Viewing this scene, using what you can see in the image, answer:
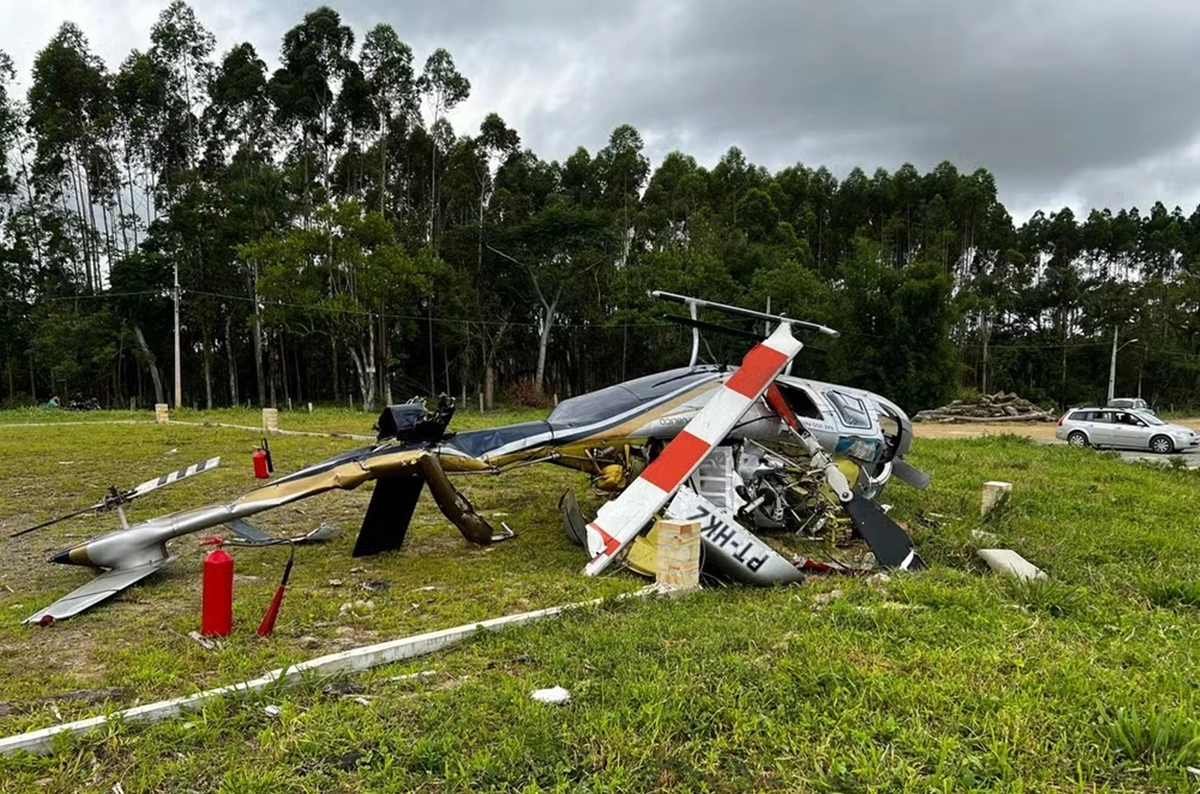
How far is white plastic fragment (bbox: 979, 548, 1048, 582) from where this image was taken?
5805 mm

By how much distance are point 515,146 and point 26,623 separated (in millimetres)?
48397

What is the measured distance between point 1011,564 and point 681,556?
3.05m

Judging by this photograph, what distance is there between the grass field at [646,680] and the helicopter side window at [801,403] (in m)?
2.04

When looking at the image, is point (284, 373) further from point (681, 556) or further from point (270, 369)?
point (681, 556)

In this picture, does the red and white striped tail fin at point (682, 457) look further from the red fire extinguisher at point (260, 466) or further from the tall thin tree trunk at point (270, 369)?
the tall thin tree trunk at point (270, 369)

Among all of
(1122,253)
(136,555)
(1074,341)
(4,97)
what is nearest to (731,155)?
(1074,341)

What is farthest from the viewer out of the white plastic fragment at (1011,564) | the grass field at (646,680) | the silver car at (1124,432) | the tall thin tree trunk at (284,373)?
the tall thin tree trunk at (284,373)

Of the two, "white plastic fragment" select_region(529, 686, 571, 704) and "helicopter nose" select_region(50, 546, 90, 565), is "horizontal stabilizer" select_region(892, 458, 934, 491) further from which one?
"helicopter nose" select_region(50, 546, 90, 565)

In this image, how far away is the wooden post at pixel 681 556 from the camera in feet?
17.7

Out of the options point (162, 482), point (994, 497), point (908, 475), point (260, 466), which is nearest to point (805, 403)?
point (908, 475)

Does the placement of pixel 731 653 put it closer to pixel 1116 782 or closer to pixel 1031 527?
pixel 1116 782

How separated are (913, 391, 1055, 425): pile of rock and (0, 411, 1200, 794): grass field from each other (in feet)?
96.9

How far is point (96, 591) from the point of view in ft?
17.5

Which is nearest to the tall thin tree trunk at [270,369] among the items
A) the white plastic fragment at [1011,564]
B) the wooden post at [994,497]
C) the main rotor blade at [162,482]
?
the main rotor blade at [162,482]
